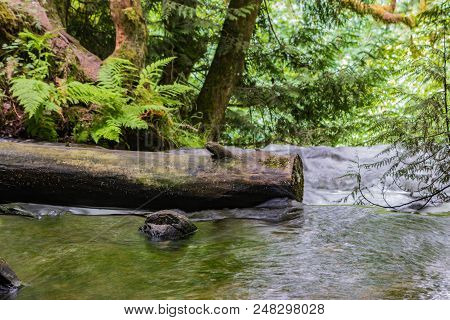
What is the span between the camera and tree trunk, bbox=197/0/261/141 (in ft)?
28.1

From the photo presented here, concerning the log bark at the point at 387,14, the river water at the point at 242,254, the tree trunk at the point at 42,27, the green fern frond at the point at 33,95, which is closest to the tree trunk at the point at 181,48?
the tree trunk at the point at 42,27

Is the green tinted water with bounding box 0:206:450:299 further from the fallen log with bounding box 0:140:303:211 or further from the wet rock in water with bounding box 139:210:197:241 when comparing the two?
the fallen log with bounding box 0:140:303:211

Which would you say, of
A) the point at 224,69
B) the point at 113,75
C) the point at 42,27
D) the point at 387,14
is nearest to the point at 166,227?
the point at 113,75

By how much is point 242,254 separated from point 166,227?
2.51 feet

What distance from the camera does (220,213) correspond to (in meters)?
3.83

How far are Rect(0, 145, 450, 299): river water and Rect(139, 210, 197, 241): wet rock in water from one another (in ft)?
0.27

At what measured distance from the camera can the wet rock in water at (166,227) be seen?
310cm

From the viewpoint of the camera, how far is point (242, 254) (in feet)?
8.54

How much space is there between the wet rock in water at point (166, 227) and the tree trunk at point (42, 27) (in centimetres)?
375

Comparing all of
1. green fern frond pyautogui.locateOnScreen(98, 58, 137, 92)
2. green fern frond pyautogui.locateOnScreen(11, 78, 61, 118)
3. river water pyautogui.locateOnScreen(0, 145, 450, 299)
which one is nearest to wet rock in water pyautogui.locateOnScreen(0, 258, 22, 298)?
river water pyautogui.locateOnScreen(0, 145, 450, 299)

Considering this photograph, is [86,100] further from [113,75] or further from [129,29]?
[129,29]
